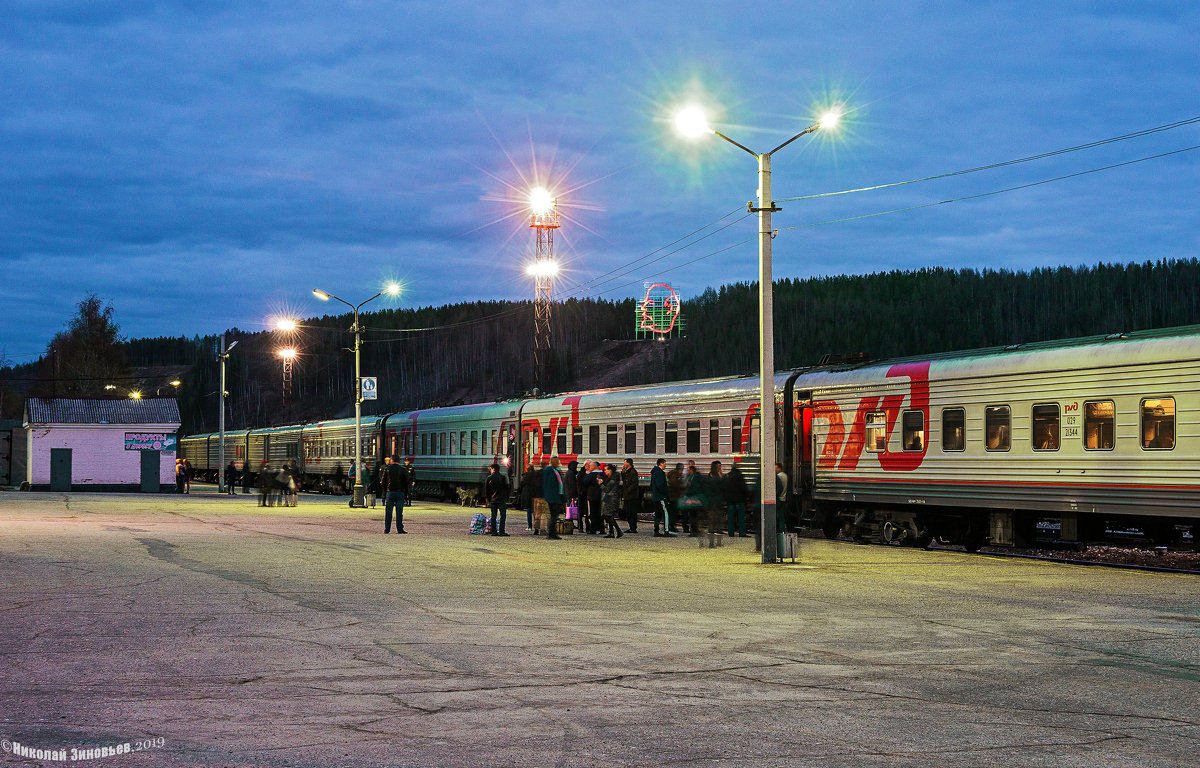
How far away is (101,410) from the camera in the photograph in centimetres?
6594

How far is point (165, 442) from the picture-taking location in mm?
64500

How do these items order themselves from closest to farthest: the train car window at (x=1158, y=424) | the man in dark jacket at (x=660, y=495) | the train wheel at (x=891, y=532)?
the train car window at (x=1158, y=424)
the train wheel at (x=891, y=532)
the man in dark jacket at (x=660, y=495)

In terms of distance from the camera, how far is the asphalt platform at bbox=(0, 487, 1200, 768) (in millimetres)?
7172

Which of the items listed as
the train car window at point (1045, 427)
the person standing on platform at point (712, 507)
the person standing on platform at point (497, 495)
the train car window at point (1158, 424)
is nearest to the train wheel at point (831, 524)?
the person standing on platform at point (712, 507)

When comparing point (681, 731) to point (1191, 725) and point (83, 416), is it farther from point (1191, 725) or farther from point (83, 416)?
point (83, 416)

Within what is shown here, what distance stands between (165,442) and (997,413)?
171ft

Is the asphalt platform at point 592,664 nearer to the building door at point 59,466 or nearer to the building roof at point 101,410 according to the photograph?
the building door at point 59,466

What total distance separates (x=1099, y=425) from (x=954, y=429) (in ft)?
10.6

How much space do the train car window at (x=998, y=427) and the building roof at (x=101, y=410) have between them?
5004 cm

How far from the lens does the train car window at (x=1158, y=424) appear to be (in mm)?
18562

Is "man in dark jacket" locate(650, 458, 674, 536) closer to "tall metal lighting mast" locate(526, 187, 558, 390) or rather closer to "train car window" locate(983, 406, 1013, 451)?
"train car window" locate(983, 406, 1013, 451)

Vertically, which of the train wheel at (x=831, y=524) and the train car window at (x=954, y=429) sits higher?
the train car window at (x=954, y=429)

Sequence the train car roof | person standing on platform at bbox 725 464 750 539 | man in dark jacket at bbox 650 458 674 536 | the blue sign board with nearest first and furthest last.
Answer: the train car roof → person standing on platform at bbox 725 464 750 539 → man in dark jacket at bbox 650 458 674 536 → the blue sign board

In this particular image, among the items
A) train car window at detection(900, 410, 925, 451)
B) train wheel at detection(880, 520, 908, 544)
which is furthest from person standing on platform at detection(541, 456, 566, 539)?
train car window at detection(900, 410, 925, 451)
